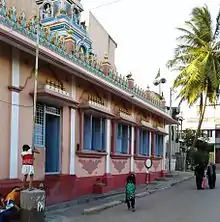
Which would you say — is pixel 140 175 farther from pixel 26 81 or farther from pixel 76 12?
pixel 26 81

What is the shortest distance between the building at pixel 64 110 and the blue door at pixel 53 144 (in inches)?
1.3

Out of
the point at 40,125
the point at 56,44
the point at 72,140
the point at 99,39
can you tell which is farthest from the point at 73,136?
the point at 99,39

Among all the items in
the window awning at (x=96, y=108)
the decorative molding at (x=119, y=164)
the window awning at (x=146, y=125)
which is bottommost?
the decorative molding at (x=119, y=164)

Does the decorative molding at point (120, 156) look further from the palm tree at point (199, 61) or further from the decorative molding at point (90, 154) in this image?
the palm tree at point (199, 61)

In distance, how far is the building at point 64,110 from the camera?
1084 centimetres

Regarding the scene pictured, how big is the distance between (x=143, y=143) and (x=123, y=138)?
3.70 metres

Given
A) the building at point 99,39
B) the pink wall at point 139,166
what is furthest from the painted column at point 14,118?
the building at point 99,39

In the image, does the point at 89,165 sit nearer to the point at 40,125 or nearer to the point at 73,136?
the point at 73,136

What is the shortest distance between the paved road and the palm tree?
13.1m

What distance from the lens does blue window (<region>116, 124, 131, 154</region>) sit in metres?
18.9

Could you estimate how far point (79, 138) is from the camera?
14.6 m

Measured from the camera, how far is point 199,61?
28.6m

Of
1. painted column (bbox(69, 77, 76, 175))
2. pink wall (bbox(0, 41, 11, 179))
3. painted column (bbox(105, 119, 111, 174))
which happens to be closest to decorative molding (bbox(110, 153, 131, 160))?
painted column (bbox(105, 119, 111, 174))

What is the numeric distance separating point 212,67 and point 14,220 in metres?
21.9
